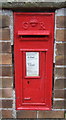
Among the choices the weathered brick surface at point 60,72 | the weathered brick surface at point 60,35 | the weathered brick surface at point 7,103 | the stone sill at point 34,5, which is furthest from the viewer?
the weathered brick surface at point 7,103

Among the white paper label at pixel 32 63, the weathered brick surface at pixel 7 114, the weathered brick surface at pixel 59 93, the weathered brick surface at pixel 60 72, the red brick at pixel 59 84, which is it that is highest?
the white paper label at pixel 32 63

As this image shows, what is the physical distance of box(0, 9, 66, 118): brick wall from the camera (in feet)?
6.50

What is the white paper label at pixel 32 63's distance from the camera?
2.02 metres

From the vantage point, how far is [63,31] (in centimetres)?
200

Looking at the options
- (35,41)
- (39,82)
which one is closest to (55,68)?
(39,82)

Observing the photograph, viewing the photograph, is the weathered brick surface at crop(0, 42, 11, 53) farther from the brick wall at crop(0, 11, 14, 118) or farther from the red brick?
the red brick

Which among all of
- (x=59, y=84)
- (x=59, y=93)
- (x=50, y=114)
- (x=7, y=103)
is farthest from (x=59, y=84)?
(x=7, y=103)

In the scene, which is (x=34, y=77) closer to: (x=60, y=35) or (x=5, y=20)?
(x=60, y=35)

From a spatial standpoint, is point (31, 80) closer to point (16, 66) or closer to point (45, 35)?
point (16, 66)

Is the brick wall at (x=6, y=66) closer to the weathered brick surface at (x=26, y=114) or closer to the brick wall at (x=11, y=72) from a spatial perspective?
the brick wall at (x=11, y=72)

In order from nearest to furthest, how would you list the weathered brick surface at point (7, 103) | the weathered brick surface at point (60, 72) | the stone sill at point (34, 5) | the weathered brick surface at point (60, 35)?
the stone sill at point (34, 5) < the weathered brick surface at point (60, 35) < the weathered brick surface at point (60, 72) < the weathered brick surface at point (7, 103)

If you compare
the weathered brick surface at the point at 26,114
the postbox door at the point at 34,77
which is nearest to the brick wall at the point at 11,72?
the weathered brick surface at the point at 26,114

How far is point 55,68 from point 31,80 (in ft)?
1.06

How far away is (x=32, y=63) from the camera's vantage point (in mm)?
2045
